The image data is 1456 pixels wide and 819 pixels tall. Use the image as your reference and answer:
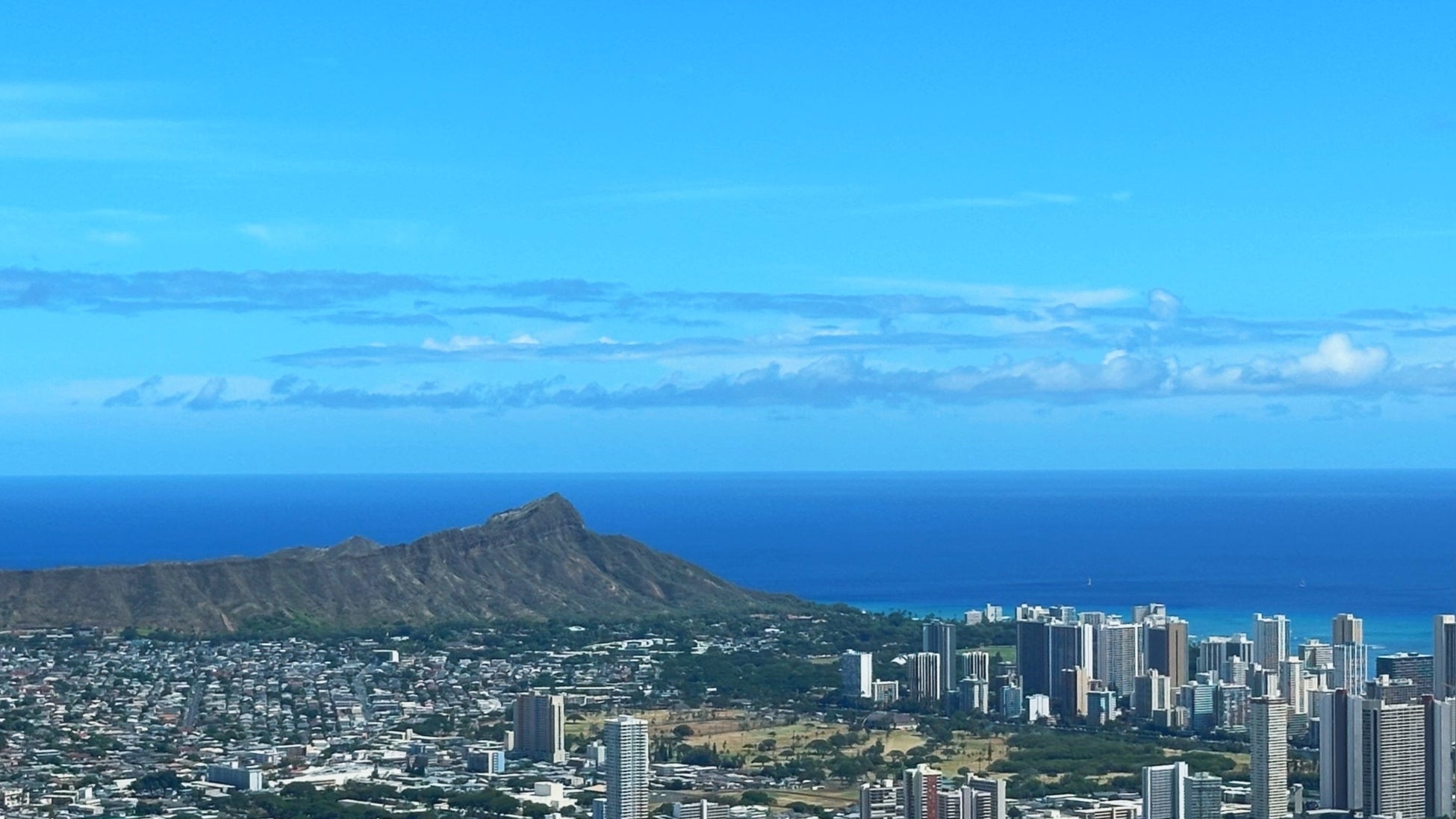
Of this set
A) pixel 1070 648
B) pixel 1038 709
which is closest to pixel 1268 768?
pixel 1038 709

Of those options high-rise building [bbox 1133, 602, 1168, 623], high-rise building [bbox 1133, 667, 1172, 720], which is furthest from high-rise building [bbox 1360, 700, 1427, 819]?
high-rise building [bbox 1133, 602, 1168, 623]

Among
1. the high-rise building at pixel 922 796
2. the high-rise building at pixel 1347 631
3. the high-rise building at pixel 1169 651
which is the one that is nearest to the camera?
the high-rise building at pixel 922 796

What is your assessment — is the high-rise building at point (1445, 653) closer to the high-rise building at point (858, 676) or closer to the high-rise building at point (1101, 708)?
the high-rise building at point (1101, 708)

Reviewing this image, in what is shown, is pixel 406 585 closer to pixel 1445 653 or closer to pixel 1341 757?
pixel 1445 653

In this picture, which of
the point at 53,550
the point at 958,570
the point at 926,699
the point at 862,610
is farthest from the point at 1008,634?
the point at 53,550

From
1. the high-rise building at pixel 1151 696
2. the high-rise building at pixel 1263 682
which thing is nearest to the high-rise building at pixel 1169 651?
the high-rise building at pixel 1151 696

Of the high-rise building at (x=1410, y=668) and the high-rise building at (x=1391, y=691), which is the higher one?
the high-rise building at (x=1410, y=668)
